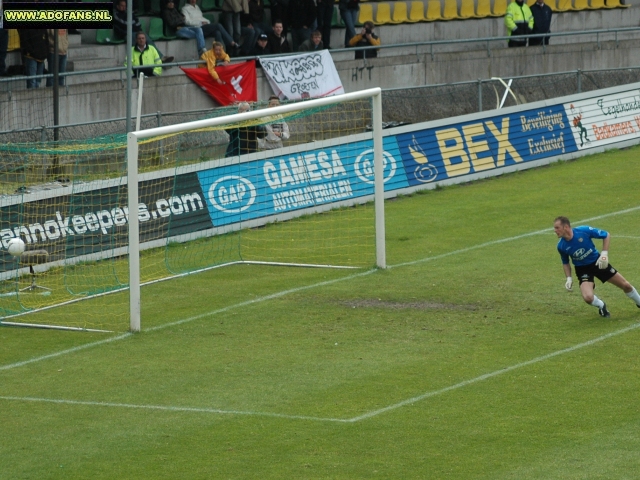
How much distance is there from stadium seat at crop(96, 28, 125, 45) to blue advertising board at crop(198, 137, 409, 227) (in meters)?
8.96

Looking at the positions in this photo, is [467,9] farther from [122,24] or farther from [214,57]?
[122,24]

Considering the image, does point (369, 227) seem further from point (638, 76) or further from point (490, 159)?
point (638, 76)

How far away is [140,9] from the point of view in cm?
3052

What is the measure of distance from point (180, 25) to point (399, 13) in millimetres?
8806

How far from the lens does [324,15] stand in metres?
32.6

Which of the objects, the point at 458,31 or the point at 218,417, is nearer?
the point at 218,417

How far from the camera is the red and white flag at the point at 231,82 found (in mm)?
27484

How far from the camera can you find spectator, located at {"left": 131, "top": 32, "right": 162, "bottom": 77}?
26.2m

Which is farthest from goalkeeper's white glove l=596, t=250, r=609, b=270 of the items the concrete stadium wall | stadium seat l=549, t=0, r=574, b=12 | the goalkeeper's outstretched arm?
stadium seat l=549, t=0, r=574, b=12

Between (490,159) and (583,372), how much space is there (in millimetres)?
13232

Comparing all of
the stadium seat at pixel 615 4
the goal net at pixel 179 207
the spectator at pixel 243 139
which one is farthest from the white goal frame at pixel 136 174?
the stadium seat at pixel 615 4

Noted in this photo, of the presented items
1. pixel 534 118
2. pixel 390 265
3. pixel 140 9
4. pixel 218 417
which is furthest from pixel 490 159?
pixel 218 417

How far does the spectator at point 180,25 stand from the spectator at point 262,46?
136 cm

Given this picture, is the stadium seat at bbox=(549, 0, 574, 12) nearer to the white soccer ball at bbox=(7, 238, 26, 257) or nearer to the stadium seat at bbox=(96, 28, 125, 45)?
the stadium seat at bbox=(96, 28, 125, 45)
